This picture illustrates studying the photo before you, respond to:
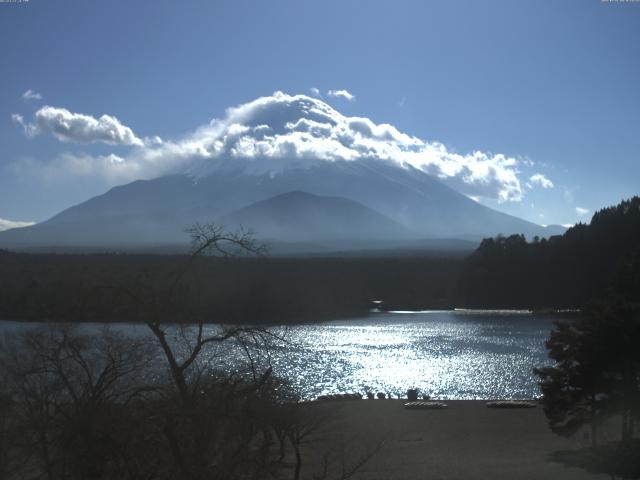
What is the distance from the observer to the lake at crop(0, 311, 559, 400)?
1986cm

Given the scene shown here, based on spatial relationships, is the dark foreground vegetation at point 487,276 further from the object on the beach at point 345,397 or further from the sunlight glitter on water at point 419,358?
the object on the beach at point 345,397

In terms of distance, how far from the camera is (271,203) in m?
171

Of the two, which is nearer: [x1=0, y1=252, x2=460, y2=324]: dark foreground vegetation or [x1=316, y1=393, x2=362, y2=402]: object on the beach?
[x1=0, y1=252, x2=460, y2=324]: dark foreground vegetation

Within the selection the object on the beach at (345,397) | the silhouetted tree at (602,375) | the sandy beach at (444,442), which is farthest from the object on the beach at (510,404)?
the silhouetted tree at (602,375)

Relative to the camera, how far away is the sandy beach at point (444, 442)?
32.8 ft

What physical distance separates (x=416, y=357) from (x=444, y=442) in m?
14.6

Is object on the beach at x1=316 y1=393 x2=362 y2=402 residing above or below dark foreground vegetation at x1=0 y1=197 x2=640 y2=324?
below

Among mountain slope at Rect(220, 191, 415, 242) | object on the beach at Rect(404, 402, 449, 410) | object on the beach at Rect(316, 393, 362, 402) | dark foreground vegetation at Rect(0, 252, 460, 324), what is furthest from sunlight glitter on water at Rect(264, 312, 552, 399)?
mountain slope at Rect(220, 191, 415, 242)

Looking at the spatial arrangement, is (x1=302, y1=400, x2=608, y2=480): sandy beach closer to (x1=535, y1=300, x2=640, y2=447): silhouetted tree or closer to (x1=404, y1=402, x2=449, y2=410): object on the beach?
(x1=404, y1=402, x2=449, y2=410): object on the beach

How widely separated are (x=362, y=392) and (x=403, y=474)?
31.0 ft

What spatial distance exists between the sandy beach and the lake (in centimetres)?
174

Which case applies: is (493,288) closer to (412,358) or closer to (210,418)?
(412,358)

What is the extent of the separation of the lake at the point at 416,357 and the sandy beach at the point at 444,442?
174cm

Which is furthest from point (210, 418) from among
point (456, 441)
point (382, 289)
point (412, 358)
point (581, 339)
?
point (382, 289)
